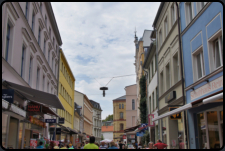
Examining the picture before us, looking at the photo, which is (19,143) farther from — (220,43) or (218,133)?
(220,43)

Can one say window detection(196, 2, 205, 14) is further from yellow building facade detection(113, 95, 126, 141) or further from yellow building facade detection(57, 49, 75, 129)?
yellow building facade detection(113, 95, 126, 141)

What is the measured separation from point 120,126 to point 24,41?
63.6 meters

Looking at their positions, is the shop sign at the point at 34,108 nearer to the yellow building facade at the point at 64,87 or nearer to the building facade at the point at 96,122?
the yellow building facade at the point at 64,87

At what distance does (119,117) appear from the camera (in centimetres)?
7725

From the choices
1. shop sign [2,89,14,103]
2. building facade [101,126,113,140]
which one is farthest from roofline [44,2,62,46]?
building facade [101,126,113,140]

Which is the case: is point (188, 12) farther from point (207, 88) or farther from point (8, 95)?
point (8, 95)

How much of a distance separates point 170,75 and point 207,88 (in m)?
Answer: 6.56

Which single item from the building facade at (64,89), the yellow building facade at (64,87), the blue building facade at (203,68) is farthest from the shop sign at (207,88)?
the yellow building facade at (64,87)

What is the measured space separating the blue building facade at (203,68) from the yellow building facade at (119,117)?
6274 cm

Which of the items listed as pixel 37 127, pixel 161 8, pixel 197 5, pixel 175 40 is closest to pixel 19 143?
pixel 37 127

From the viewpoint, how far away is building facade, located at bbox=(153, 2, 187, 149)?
605 inches

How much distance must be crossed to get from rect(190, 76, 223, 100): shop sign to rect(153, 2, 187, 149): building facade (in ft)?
4.83

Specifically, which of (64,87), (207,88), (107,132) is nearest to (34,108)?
(207,88)

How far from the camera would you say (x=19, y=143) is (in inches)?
587
